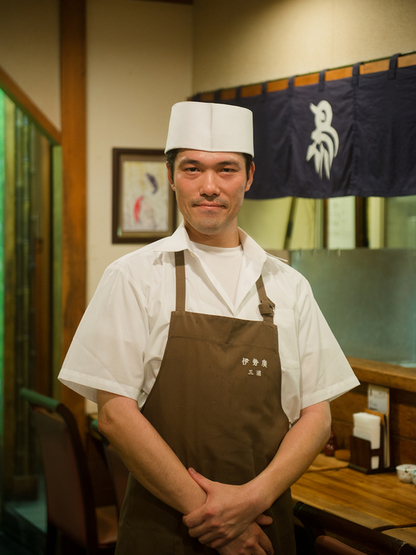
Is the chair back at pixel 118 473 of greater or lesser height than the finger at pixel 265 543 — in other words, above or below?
below

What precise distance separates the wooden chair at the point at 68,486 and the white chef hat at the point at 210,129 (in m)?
1.50

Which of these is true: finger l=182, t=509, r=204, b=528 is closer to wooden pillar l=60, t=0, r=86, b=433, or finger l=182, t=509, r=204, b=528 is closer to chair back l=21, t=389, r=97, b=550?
chair back l=21, t=389, r=97, b=550

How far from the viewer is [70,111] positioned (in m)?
3.71

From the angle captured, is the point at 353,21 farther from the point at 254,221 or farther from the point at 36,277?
the point at 36,277

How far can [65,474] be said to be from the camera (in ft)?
9.47

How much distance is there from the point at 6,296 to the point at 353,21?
2.94 meters

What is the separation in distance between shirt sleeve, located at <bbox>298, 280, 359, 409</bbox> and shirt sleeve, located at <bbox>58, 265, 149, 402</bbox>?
50 centimetres

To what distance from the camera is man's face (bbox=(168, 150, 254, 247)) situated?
1757 millimetres

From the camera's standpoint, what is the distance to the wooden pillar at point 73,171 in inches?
145

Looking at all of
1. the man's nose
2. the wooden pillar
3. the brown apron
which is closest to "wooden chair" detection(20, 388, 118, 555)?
the wooden pillar

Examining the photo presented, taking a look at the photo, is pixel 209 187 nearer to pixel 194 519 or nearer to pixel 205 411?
pixel 205 411

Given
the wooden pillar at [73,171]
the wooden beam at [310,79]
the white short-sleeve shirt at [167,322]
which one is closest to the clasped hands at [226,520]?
A: the white short-sleeve shirt at [167,322]

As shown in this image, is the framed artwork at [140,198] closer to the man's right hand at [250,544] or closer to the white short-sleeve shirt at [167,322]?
the white short-sleeve shirt at [167,322]

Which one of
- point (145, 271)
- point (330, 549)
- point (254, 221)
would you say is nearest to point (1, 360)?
point (254, 221)
